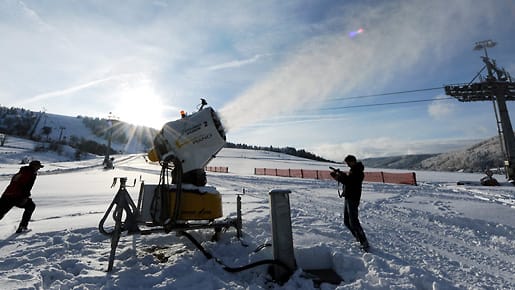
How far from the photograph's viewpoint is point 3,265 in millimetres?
4340

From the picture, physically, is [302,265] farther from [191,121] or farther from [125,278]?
[191,121]

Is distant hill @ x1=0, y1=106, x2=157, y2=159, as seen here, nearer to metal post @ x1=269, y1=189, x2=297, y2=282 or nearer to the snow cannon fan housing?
the snow cannon fan housing

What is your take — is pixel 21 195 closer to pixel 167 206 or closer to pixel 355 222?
pixel 167 206

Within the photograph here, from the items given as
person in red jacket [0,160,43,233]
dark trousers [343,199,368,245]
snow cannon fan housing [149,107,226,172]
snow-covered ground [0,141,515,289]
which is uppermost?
snow cannon fan housing [149,107,226,172]

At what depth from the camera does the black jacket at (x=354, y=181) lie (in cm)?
529

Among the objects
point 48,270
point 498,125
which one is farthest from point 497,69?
point 48,270

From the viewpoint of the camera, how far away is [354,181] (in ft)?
17.5

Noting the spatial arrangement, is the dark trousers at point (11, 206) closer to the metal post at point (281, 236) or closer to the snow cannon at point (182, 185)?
the snow cannon at point (182, 185)

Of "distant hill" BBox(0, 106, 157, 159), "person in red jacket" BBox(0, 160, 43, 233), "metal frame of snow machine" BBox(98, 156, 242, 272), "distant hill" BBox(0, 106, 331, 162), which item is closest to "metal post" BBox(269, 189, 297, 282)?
"metal frame of snow machine" BBox(98, 156, 242, 272)

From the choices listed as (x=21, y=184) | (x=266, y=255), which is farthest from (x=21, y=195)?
(x=266, y=255)

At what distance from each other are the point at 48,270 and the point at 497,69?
30946mm

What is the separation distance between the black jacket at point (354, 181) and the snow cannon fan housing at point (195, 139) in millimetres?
2703

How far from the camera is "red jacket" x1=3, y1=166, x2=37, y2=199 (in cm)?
651

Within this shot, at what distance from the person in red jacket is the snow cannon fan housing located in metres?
4.30
